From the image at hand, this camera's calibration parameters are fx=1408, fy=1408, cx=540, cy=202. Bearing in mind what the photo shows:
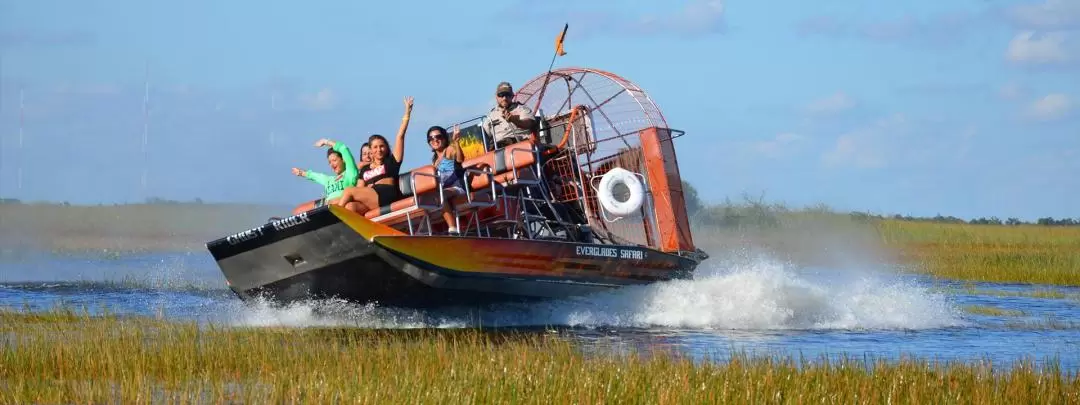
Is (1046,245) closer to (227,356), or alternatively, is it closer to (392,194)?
(392,194)

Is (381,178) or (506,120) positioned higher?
(506,120)

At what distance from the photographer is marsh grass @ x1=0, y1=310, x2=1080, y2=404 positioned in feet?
32.6

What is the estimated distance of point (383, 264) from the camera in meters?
15.3

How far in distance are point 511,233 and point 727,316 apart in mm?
3414

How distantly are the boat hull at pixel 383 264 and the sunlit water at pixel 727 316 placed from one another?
1.23ft

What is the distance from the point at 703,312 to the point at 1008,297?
31.2ft

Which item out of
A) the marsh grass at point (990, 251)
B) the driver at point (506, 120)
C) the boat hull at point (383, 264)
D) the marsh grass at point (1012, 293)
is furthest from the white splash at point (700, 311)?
the marsh grass at point (990, 251)

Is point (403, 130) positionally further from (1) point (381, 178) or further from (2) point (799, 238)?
(2) point (799, 238)

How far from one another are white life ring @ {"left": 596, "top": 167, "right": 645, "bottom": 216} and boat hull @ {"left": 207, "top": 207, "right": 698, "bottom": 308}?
0.70m

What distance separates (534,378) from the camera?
10.5 metres

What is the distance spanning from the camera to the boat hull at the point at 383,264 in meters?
15.1

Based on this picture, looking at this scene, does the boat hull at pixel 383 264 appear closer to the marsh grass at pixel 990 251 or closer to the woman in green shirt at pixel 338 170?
the woman in green shirt at pixel 338 170

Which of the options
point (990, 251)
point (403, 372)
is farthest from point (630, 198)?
point (990, 251)

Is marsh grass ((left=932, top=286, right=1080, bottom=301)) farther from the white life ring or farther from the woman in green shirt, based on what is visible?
the woman in green shirt
